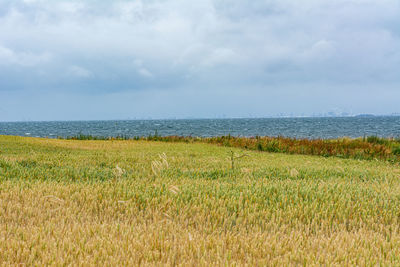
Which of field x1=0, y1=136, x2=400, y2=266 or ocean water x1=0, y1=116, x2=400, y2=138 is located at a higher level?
field x1=0, y1=136, x2=400, y2=266

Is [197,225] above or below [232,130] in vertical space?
above

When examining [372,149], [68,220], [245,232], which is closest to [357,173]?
[245,232]

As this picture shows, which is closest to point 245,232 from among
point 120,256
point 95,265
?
point 120,256

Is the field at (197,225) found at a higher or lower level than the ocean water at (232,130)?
higher

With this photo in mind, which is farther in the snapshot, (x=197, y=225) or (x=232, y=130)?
(x=232, y=130)

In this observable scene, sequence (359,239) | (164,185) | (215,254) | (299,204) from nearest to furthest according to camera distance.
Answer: (215,254) < (359,239) < (299,204) < (164,185)

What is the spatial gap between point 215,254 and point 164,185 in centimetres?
172

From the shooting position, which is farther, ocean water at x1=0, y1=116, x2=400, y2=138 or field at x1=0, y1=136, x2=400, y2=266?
ocean water at x1=0, y1=116, x2=400, y2=138

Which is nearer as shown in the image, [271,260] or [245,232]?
[271,260]

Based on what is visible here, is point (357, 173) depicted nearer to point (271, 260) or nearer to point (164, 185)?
point (164, 185)

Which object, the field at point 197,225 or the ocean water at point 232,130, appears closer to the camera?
the field at point 197,225

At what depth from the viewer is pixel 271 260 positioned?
5.94 feet

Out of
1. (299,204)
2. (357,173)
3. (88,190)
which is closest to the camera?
(299,204)

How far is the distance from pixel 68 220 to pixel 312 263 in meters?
1.88
